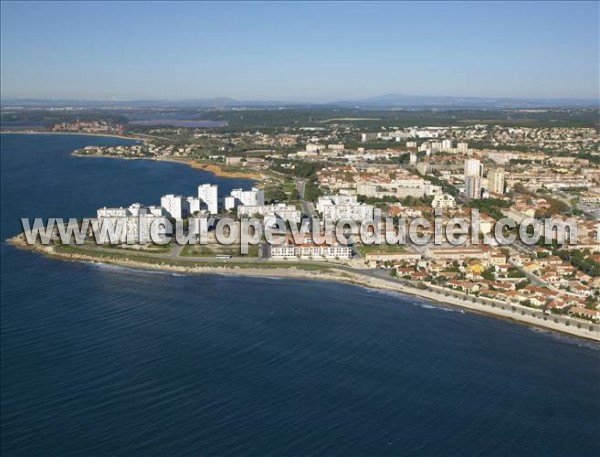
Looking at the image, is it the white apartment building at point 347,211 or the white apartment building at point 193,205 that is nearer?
the white apartment building at point 347,211

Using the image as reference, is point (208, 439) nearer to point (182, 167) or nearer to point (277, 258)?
point (277, 258)

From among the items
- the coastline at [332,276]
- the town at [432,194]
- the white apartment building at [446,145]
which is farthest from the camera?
the white apartment building at [446,145]

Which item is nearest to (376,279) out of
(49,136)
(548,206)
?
(548,206)

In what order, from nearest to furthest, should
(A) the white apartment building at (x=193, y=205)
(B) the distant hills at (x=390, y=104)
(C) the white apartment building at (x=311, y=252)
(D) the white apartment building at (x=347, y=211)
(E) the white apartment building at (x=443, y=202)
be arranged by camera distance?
1. (C) the white apartment building at (x=311, y=252)
2. (D) the white apartment building at (x=347, y=211)
3. (A) the white apartment building at (x=193, y=205)
4. (E) the white apartment building at (x=443, y=202)
5. (B) the distant hills at (x=390, y=104)

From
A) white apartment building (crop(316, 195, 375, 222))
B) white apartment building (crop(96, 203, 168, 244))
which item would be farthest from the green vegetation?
white apartment building (crop(96, 203, 168, 244))

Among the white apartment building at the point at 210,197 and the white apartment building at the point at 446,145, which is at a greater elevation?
the white apartment building at the point at 446,145

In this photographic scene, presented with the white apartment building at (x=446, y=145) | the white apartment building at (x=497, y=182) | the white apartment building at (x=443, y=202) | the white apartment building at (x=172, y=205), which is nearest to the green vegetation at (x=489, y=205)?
the white apartment building at (x=443, y=202)

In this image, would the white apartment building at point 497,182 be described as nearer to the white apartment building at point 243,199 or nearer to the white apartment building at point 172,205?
the white apartment building at point 243,199

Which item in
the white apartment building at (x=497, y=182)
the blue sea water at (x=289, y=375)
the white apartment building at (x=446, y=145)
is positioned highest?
the white apartment building at (x=446, y=145)

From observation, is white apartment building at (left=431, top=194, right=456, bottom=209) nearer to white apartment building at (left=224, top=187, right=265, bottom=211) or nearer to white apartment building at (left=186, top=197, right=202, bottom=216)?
white apartment building at (left=224, top=187, right=265, bottom=211)
